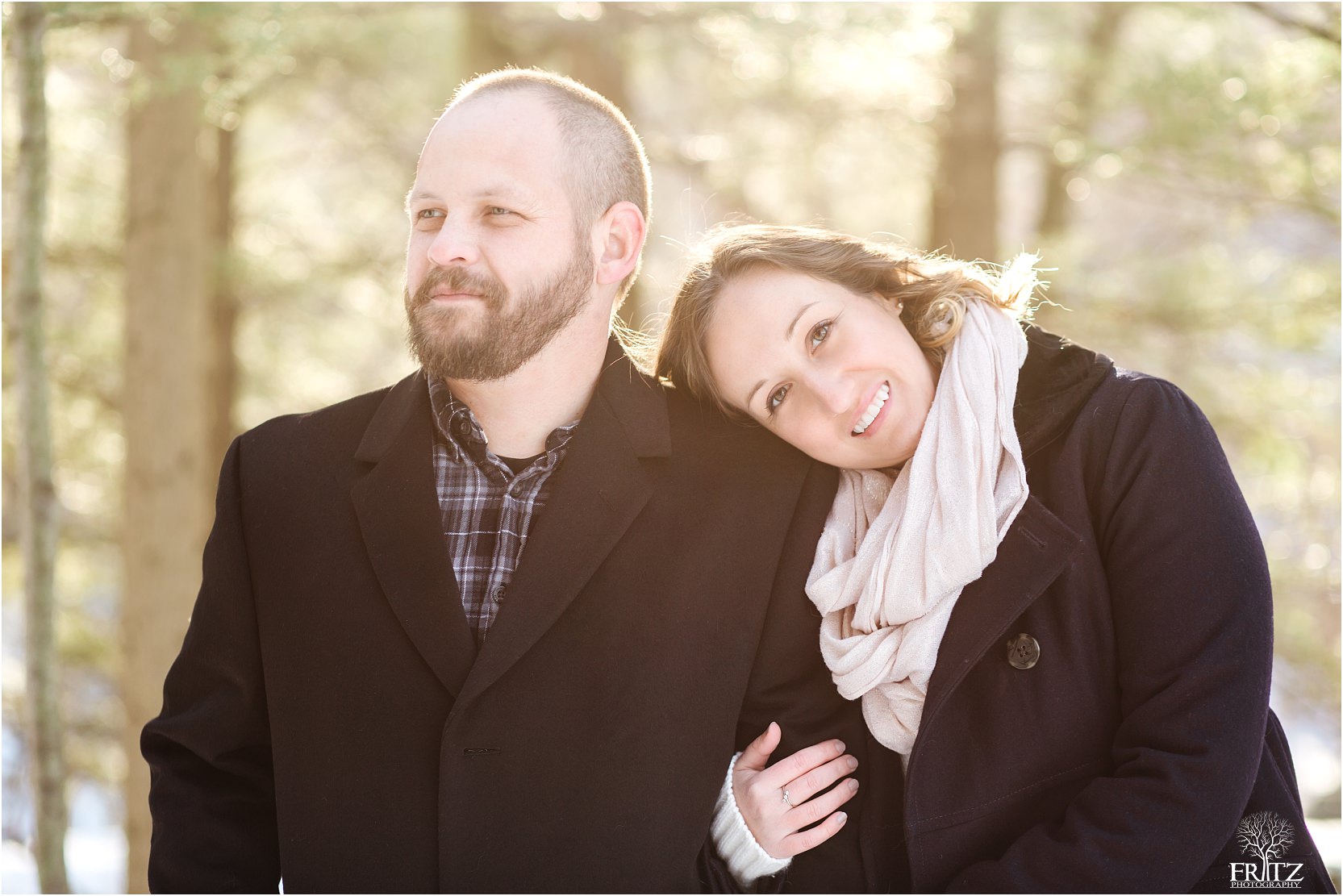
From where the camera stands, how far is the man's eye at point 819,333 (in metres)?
2.45

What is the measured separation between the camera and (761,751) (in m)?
2.43

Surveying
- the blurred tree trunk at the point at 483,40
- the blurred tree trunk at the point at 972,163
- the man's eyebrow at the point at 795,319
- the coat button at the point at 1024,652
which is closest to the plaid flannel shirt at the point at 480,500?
the man's eyebrow at the point at 795,319

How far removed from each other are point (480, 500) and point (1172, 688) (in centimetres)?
139

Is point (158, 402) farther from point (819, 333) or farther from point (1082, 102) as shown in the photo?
point (1082, 102)

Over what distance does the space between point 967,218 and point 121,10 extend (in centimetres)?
500

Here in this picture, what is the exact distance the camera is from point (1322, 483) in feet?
28.5

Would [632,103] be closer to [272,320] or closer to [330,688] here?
[272,320]

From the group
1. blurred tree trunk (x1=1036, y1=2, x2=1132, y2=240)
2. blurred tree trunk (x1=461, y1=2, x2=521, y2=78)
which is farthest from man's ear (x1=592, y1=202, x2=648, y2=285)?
blurred tree trunk (x1=461, y1=2, x2=521, y2=78)

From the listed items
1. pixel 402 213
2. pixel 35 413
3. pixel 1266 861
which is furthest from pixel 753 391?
pixel 402 213

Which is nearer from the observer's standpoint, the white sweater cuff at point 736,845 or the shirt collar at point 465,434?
the white sweater cuff at point 736,845

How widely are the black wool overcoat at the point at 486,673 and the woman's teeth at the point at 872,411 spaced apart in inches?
9.3

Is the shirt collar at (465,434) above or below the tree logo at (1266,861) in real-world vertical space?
above

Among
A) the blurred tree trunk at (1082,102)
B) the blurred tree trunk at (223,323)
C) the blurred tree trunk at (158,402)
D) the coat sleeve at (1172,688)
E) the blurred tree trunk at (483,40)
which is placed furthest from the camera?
the blurred tree trunk at (1082,102)

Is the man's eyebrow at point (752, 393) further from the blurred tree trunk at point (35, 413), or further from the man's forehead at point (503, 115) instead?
the blurred tree trunk at point (35, 413)
